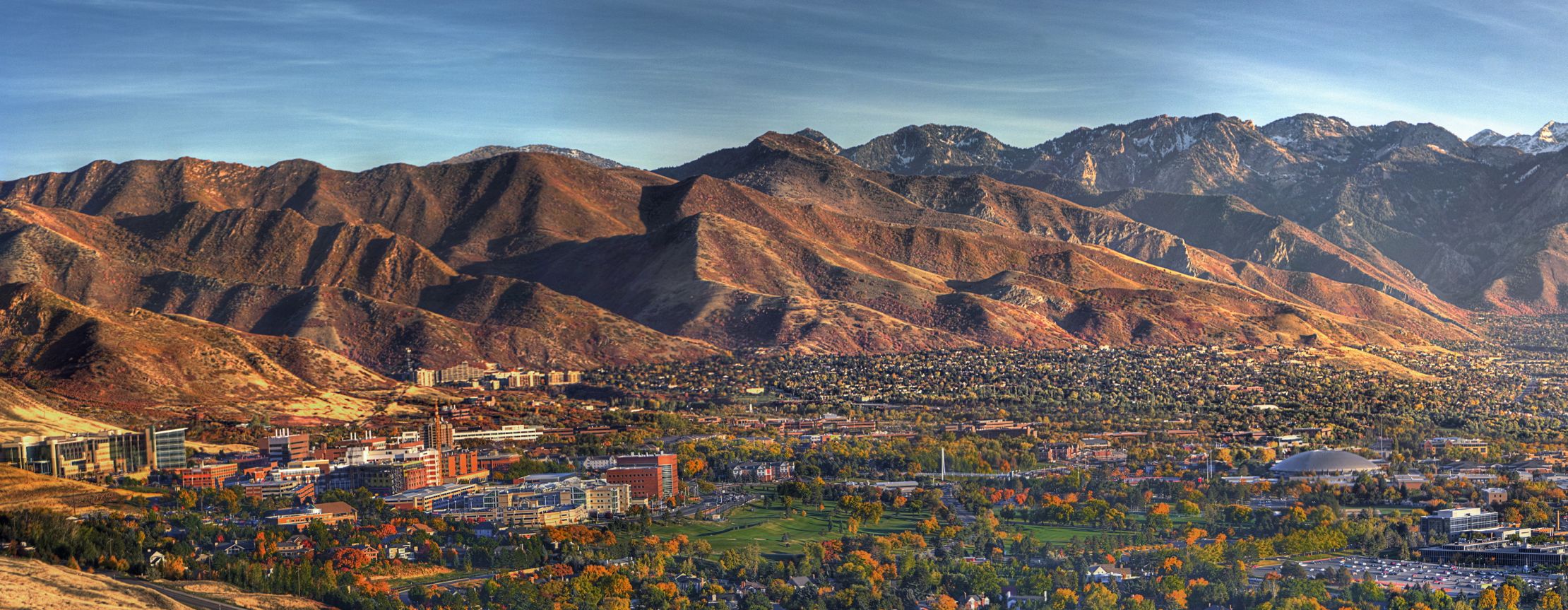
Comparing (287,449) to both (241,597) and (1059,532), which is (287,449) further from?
(241,597)

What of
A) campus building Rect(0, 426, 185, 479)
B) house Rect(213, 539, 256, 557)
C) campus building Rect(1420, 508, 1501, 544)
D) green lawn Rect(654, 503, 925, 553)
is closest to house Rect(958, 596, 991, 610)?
green lawn Rect(654, 503, 925, 553)

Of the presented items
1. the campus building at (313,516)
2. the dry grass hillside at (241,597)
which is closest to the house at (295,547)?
the campus building at (313,516)

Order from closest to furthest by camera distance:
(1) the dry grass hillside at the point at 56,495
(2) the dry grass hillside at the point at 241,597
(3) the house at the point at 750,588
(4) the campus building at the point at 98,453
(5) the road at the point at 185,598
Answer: (5) the road at the point at 185,598
(2) the dry grass hillside at the point at 241,597
(3) the house at the point at 750,588
(1) the dry grass hillside at the point at 56,495
(4) the campus building at the point at 98,453

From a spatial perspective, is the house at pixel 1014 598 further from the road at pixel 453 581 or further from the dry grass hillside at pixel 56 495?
the dry grass hillside at pixel 56 495

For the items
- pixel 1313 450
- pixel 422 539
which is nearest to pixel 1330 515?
pixel 1313 450

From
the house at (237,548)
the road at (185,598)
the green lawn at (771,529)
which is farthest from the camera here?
the green lawn at (771,529)
